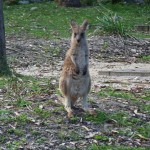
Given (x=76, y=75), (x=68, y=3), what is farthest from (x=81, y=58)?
(x=68, y=3)

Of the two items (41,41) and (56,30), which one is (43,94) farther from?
(56,30)

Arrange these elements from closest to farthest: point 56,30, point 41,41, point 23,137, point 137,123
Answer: point 23,137, point 137,123, point 41,41, point 56,30

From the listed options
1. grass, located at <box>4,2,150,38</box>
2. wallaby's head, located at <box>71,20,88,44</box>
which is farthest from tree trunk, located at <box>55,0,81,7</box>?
wallaby's head, located at <box>71,20,88,44</box>

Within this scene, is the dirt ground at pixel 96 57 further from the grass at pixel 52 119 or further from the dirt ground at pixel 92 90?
the grass at pixel 52 119

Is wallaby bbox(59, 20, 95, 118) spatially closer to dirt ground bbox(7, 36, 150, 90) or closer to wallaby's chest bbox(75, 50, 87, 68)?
wallaby's chest bbox(75, 50, 87, 68)

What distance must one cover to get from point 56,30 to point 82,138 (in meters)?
11.0

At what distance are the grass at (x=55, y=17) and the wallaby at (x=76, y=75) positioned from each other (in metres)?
8.33

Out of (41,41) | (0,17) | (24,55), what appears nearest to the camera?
(0,17)

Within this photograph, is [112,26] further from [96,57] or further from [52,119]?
[52,119]

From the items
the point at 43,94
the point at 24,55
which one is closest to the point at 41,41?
the point at 24,55

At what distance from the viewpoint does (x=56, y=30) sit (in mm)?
17484

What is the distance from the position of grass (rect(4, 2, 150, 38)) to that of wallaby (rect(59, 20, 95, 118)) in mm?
8325

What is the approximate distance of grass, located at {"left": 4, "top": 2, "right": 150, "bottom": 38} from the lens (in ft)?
56.1

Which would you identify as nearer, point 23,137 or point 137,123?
point 23,137
